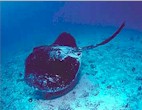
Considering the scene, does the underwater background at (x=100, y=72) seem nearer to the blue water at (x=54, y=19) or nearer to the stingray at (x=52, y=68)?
the blue water at (x=54, y=19)

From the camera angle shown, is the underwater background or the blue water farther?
the blue water

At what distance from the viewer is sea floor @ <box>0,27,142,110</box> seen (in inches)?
156

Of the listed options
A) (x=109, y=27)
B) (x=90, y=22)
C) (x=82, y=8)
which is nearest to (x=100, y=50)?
(x=109, y=27)

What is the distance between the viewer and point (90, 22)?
9.91m

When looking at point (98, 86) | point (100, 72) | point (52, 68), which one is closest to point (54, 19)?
point (100, 72)

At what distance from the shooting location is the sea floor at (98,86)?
3.95 metres

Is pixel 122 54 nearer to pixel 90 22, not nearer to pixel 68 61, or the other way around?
pixel 68 61

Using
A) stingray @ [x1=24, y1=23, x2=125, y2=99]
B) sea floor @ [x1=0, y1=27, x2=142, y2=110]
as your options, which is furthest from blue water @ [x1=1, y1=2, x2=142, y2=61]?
stingray @ [x1=24, y1=23, x2=125, y2=99]

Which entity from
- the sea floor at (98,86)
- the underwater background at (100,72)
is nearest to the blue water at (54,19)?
the underwater background at (100,72)

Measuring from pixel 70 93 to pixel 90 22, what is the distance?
622 centimetres

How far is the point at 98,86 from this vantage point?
4391 millimetres

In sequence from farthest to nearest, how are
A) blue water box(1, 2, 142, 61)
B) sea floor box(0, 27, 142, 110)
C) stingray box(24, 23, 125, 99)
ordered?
blue water box(1, 2, 142, 61), sea floor box(0, 27, 142, 110), stingray box(24, 23, 125, 99)

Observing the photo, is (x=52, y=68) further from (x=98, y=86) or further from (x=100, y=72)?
(x=100, y=72)

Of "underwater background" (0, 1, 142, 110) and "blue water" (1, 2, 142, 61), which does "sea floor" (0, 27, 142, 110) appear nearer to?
"underwater background" (0, 1, 142, 110)
